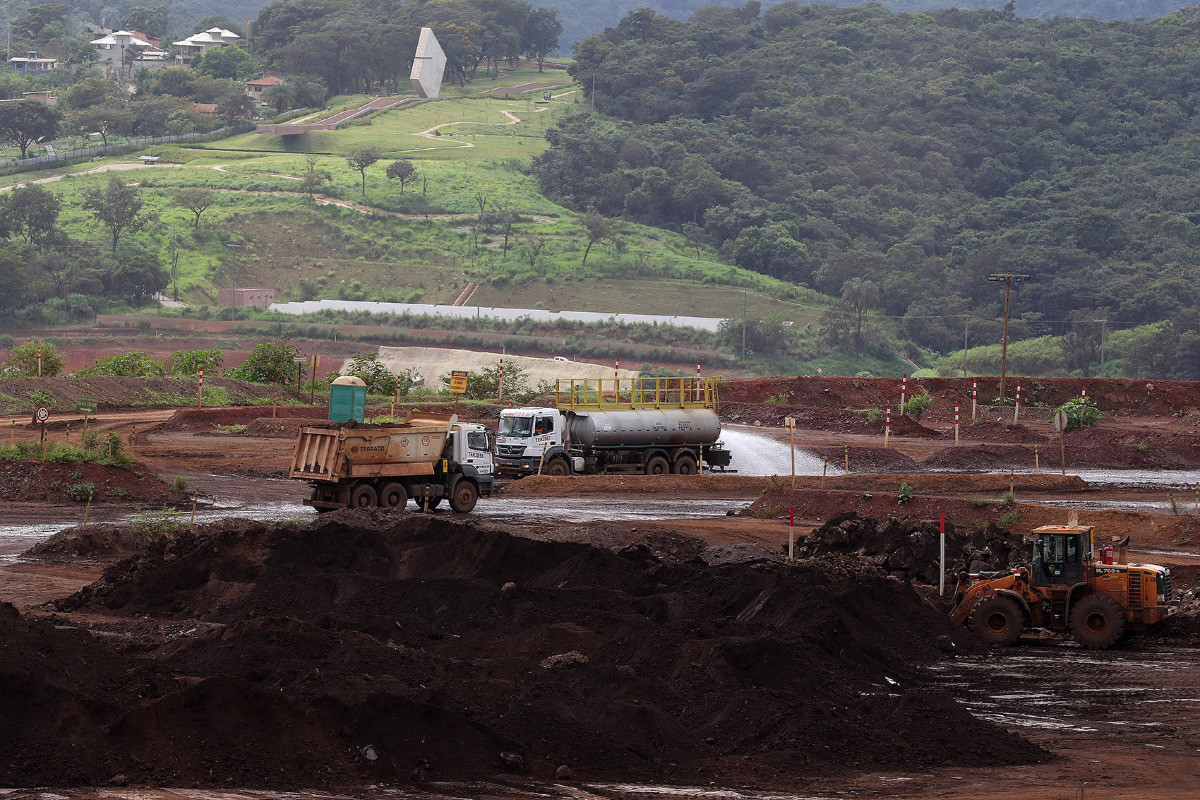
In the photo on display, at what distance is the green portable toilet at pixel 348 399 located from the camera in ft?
102

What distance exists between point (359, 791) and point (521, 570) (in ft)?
36.3

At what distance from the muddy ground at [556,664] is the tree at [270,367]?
3039cm

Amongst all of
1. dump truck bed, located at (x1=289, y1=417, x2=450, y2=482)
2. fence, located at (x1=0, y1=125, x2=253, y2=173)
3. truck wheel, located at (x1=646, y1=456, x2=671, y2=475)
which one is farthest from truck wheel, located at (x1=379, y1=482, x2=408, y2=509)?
fence, located at (x1=0, y1=125, x2=253, y2=173)

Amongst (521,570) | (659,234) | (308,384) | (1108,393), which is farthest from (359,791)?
(659,234)

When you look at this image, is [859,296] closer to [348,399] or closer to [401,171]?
[401,171]

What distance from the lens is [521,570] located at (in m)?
23.2

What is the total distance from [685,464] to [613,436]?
3016mm

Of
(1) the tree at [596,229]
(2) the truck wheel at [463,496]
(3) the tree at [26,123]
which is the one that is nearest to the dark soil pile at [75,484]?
(2) the truck wheel at [463,496]

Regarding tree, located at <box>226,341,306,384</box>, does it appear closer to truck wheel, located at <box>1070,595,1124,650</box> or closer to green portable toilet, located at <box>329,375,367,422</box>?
green portable toilet, located at <box>329,375,367,422</box>

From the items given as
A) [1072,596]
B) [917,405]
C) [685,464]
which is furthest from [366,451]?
[917,405]

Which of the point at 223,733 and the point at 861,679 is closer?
the point at 223,733

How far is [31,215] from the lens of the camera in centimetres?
12719

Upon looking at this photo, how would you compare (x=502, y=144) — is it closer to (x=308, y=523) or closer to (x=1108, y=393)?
(x=1108, y=393)

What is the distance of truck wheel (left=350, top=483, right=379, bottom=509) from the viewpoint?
1209 inches
